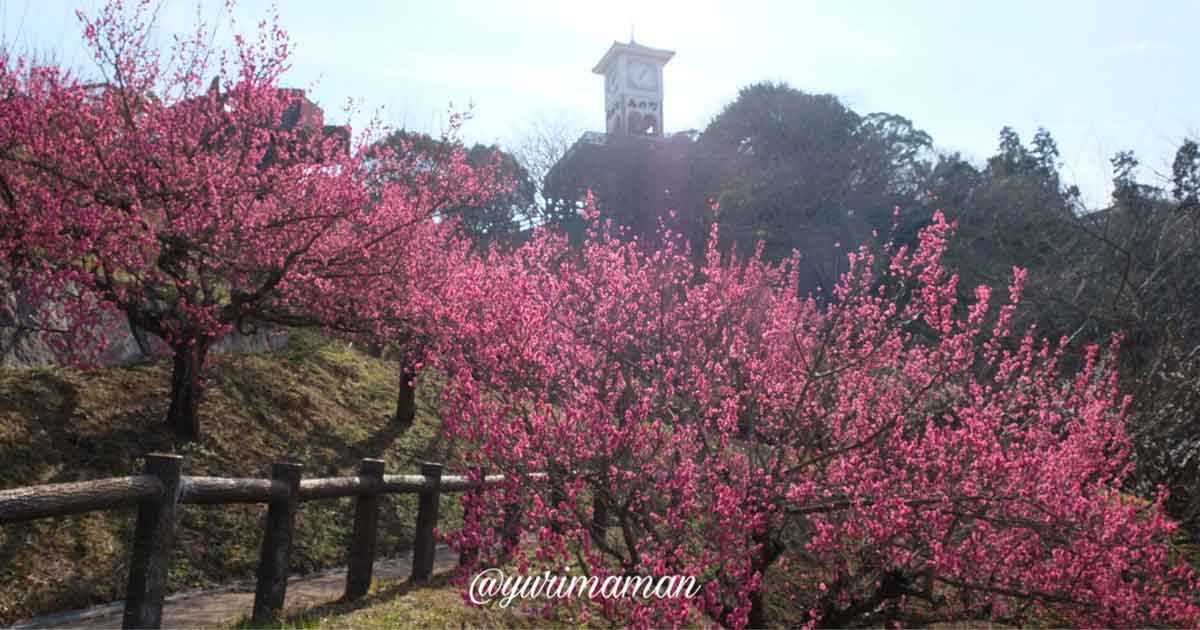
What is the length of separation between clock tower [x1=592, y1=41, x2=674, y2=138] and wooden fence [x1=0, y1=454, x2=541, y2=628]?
132 feet

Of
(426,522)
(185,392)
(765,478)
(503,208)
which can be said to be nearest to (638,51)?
(503,208)

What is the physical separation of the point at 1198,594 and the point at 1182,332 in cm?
676

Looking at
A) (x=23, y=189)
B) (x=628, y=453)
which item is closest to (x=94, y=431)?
(x=23, y=189)

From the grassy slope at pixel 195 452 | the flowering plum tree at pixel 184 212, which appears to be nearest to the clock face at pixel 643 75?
the grassy slope at pixel 195 452

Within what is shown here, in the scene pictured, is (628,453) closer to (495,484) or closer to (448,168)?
(495,484)

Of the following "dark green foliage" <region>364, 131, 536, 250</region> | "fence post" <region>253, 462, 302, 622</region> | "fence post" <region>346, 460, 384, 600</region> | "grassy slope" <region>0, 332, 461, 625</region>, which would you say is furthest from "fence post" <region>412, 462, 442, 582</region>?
"dark green foliage" <region>364, 131, 536, 250</region>

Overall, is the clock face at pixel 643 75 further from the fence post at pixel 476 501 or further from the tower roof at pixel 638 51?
the fence post at pixel 476 501

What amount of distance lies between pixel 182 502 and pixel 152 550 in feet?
0.99

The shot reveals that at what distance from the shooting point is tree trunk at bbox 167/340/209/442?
8.37m

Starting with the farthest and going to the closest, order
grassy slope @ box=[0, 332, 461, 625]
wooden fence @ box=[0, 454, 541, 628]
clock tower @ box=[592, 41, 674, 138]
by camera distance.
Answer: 1. clock tower @ box=[592, 41, 674, 138]
2. grassy slope @ box=[0, 332, 461, 625]
3. wooden fence @ box=[0, 454, 541, 628]

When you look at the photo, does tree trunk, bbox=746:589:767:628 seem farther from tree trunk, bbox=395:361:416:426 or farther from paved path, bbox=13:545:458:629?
tree trunk, bbox=395:361:416:426

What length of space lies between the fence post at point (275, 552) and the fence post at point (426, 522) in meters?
1.39

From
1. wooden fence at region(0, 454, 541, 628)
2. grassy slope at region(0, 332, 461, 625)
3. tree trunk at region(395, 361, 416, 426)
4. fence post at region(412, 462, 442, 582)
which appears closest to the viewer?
wooden fence at region(0, 454, 541, 628)

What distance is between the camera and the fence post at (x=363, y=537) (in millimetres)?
5844
